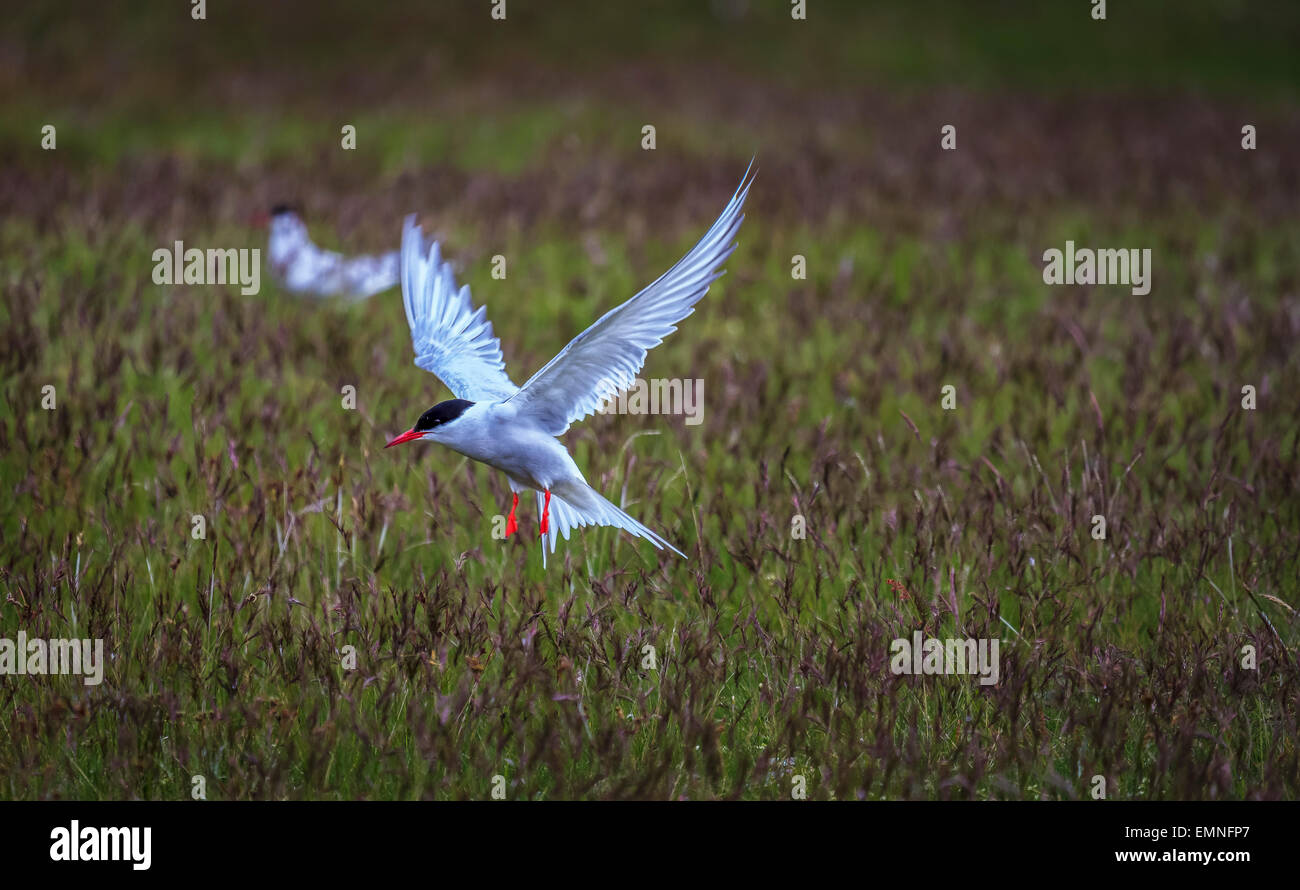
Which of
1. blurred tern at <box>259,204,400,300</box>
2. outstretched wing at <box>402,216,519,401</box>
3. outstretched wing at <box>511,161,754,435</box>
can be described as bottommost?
outstretched wing at <box>511,161,754,435</box>

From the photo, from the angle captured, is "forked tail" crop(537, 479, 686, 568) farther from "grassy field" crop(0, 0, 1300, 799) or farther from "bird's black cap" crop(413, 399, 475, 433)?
"bird's black cap" crop(413, 399, 475, 433)

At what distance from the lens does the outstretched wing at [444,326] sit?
16.0 ft

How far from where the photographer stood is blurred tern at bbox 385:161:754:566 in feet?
12.6

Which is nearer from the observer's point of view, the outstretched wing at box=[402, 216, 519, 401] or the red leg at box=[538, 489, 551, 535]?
the red leg at box=[538, 489, 551, 535]

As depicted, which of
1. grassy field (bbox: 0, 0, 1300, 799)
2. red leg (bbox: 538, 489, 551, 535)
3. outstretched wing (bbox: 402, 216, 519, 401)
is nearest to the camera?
grassy field (bbox: 0, 0, 1300, 799)

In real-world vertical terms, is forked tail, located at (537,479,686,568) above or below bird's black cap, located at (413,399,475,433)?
below

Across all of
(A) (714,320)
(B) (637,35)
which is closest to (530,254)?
(A) (714,320)

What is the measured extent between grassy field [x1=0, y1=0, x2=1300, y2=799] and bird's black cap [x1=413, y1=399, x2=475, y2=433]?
51cm

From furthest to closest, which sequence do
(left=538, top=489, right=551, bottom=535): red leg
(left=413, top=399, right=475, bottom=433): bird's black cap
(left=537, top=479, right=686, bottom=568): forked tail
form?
1. (left=538, top=489, right=551, bottom=535): red leg
2. (left=537, top=479, right=686, bottom=568): forked tail
3. (left=413, top=399, right=475, bottom=433): bird's black cap

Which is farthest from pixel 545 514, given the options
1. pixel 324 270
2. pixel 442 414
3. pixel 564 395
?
pixel 324 270

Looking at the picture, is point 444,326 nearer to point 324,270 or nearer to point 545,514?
point 545,514

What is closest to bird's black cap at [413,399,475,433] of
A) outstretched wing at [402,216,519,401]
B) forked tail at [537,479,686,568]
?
forked tail at [537,479,686,568]

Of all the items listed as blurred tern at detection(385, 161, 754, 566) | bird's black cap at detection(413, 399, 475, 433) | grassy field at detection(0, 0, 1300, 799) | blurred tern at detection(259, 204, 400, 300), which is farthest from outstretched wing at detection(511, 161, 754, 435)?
blurred tern at detection(259, 204, 400, 300)

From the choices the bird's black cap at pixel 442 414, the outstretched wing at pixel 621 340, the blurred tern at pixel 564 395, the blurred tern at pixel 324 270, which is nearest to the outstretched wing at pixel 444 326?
the blurred tern at pixel 564 395
